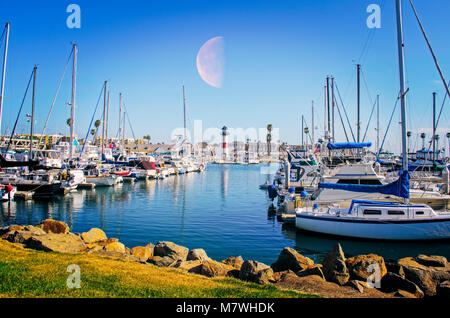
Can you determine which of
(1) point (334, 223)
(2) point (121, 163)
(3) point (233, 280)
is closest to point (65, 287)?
(3) point (233, 280)

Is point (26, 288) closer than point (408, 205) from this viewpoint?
Yes

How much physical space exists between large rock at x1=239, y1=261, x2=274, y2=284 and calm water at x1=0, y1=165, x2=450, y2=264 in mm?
6776

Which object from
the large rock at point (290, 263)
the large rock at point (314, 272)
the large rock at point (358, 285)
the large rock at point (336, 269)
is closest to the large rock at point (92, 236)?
the large rock at point (290, 263)

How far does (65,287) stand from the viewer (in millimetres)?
9141

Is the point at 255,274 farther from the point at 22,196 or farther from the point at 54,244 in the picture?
the point at 22,196

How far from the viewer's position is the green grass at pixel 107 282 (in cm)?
891

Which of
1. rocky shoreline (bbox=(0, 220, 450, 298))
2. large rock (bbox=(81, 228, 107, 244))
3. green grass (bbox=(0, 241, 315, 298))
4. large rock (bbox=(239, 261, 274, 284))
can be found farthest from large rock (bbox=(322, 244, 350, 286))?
large rock (bbox=(81, 228, 107, 244))

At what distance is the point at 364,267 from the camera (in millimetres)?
13812

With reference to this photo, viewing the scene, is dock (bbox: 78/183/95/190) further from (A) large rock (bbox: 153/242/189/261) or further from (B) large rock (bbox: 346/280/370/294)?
(B) large rock (bbox: 346/280/370/294)

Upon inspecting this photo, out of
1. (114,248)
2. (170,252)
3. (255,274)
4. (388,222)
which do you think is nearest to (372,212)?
(388,222)

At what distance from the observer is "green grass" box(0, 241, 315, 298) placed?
A: 8906 millimetres

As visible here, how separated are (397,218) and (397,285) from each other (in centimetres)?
1099
